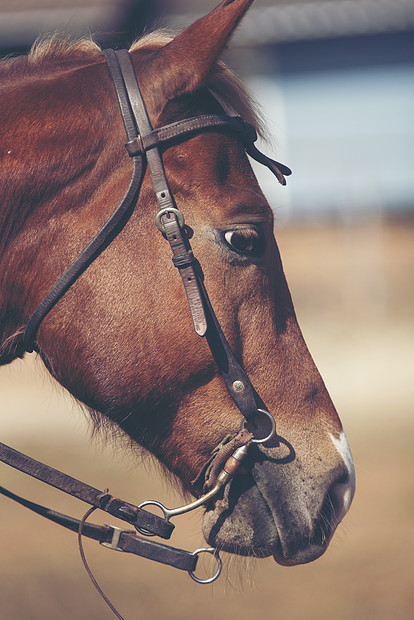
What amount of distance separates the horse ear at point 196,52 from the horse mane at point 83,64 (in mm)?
117

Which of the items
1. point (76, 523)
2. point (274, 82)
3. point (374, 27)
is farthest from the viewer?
point (274, 82)

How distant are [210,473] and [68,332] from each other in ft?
1.47

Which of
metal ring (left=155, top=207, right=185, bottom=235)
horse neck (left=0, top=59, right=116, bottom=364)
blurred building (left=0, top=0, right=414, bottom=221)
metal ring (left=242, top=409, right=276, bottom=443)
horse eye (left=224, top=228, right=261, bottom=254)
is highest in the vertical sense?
horse neck (left=0, top=59, right=116, bottom=364)

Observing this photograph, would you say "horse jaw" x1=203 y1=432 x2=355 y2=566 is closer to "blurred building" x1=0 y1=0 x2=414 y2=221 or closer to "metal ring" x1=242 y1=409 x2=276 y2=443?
"metal ring" x1=242 y1=409 x2=276 y2=443

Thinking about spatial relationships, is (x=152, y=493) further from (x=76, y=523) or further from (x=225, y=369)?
(x=225, y=369)

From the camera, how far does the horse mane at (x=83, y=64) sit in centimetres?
158

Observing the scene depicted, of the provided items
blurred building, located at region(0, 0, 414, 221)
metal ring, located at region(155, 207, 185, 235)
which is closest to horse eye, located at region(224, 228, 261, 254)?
metal ring, located at region(155, 207, 185, 235)

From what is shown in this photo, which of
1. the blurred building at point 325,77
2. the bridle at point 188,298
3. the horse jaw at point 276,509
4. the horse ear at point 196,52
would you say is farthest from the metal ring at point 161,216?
the blurred building at point 325,77

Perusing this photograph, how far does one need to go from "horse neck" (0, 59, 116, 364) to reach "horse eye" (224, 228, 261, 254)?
0.32 metres

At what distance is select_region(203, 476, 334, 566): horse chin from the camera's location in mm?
1411

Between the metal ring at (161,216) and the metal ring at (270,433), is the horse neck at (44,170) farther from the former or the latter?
the metal ring at (270,433)

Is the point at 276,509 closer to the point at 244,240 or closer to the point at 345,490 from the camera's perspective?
the point at 345,490

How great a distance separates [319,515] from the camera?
1419 mm

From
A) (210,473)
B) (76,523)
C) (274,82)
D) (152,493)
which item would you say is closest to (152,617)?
(152,493)
